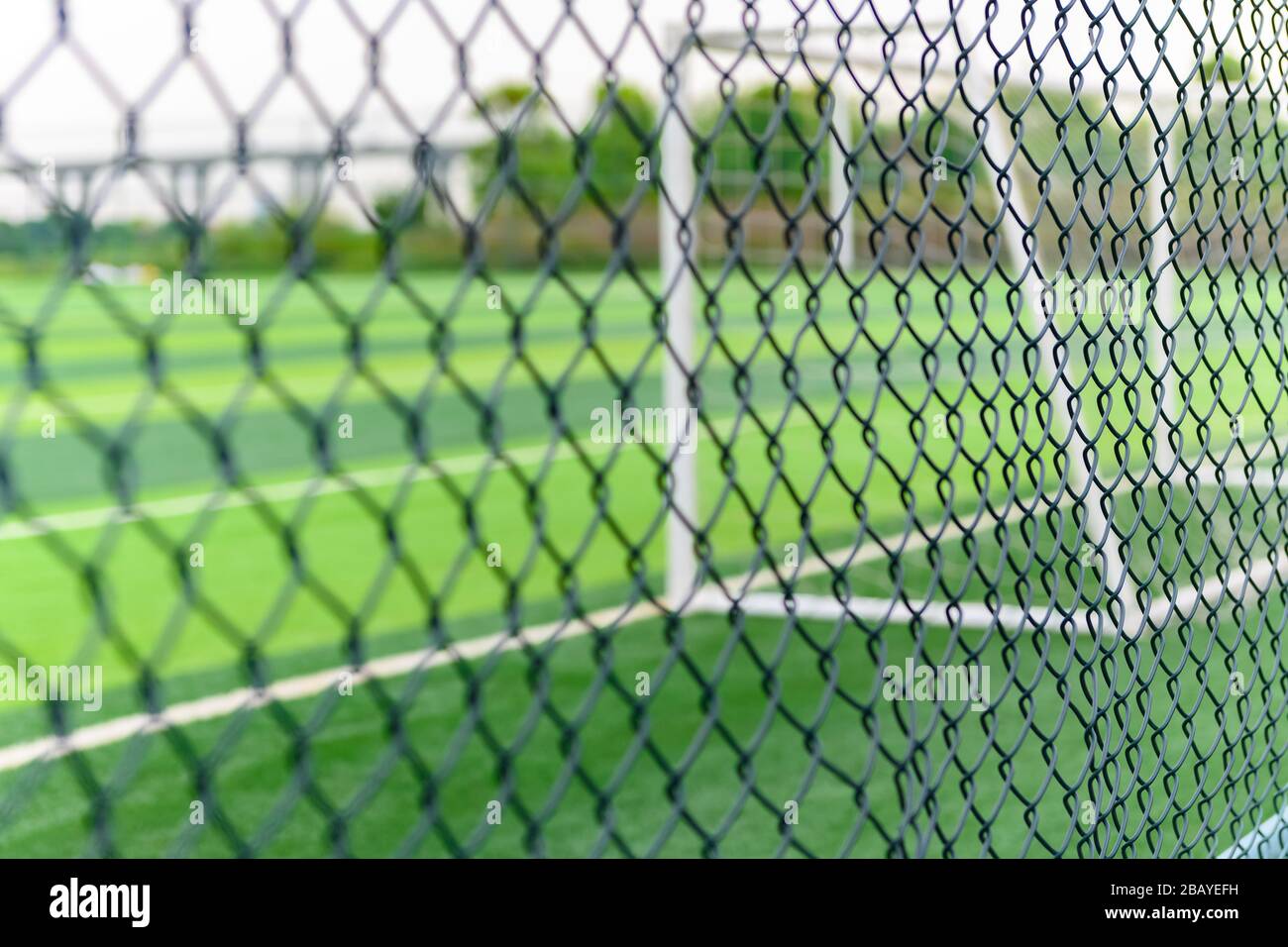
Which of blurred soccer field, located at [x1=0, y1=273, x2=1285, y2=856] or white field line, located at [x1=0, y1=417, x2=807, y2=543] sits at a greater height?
white field line, located at [x1=0, y1=417, x2=807, y2=543]

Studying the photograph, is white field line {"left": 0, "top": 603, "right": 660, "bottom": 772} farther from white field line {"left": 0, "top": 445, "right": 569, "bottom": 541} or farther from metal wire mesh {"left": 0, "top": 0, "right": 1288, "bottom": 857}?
white field line {"left": 0, "top": 445, "right": 569, "bottom": 541}

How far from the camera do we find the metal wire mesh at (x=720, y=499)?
138cm

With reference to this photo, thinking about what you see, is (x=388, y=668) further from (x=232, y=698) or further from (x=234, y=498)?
(x=234, y=498)

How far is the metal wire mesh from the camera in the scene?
4.54ft

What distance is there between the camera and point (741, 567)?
823 centimetres

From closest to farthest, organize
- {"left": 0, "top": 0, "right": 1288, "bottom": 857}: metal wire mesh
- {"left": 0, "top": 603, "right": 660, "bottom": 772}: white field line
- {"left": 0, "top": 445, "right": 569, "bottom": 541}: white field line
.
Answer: {"left": 0, "top": 0, "right": 1288, "bottom": 857}: metal wire mesh < {"left": 0, "top": 603, "right": 660, "bottom": 772}: white field line < {"left": 0, "top": 445, "right": 569, "bottom": 541}: white field line

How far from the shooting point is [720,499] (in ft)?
5.59

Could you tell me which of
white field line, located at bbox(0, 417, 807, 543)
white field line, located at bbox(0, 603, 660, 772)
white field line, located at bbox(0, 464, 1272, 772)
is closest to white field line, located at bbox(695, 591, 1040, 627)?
white field line, located at bbox(0, 464, 1272, 772)

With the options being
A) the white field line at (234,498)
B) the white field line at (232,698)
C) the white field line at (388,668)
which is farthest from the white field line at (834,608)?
the white field line at (234,498)
